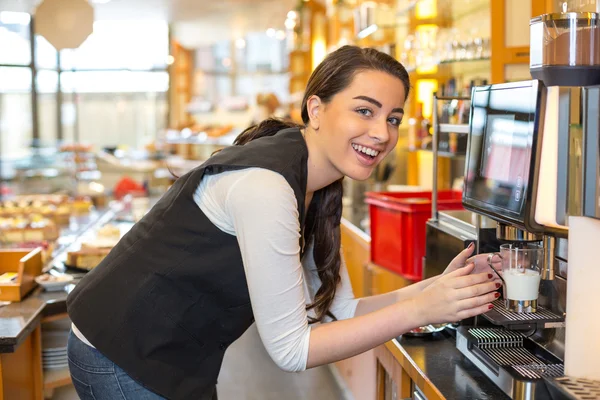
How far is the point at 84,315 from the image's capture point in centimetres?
175

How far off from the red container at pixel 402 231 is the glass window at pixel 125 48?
39.1 ft

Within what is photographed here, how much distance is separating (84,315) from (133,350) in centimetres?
16

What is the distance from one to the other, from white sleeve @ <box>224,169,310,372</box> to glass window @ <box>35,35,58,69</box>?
13.1 meters

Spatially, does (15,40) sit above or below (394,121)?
above

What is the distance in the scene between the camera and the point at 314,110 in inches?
69.6

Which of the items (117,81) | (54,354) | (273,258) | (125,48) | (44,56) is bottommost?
(54,354)

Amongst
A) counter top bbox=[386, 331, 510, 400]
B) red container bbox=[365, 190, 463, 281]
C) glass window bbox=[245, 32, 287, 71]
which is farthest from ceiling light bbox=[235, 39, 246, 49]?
counter top bbox=[386, 331, 510, 400]

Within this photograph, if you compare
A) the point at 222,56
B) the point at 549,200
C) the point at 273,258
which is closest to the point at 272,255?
the point at 273,258

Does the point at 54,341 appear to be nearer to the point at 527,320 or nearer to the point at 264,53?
the point at 527,320

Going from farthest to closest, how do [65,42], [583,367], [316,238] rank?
[65,42]
[316,238]
[583,367]

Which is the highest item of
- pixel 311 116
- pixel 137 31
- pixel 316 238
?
pixel 137 31

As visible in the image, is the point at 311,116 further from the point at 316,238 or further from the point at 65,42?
the point at 65,42

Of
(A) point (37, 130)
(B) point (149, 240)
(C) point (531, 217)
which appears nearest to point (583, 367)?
(C) point (531, 217)

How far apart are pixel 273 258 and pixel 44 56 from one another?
13345 millimetres
